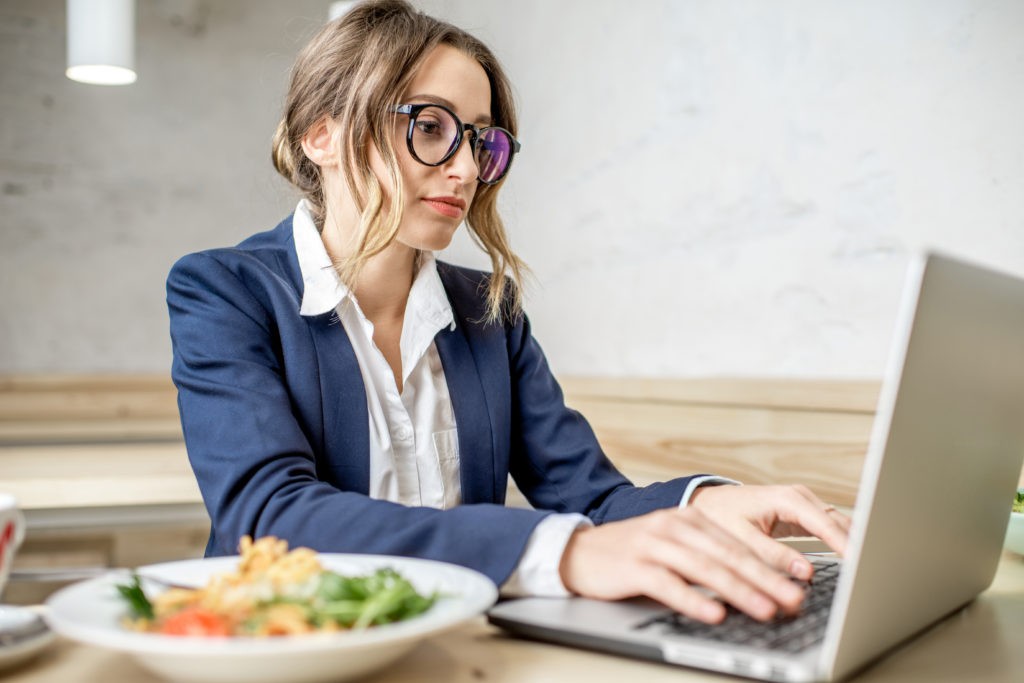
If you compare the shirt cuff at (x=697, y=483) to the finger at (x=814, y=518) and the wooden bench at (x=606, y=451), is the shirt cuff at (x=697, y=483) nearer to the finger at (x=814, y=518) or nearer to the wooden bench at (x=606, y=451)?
the finger at (x=814, y=518)

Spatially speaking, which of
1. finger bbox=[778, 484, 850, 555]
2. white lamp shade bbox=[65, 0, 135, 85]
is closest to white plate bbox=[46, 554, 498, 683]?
finger bbox=[778, 484, 850, 555]

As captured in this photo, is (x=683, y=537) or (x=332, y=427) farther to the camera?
(x=332, y=427)

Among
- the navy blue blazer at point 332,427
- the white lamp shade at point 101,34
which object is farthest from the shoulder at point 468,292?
the white lamp shade at point 101,34

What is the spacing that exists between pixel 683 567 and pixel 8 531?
44 cm

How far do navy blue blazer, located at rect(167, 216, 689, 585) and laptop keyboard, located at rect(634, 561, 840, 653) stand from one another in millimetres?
150

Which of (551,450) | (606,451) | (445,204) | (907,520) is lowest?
(606,451)

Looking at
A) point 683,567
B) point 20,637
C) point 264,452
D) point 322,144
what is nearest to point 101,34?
point 322,144

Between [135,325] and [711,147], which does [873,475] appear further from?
[135,325]

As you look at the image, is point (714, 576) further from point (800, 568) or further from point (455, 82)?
point (455, 82)

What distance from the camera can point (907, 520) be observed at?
0.60 meters

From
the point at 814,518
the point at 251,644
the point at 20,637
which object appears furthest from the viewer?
the point at 814,518

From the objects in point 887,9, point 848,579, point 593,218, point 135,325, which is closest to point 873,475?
point 848,579

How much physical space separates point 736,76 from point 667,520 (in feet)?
4.92

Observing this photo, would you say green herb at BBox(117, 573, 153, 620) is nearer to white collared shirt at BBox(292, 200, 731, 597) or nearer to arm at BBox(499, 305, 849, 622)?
arm at BBox(499, 305, 849, 622)
